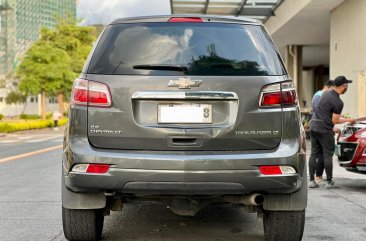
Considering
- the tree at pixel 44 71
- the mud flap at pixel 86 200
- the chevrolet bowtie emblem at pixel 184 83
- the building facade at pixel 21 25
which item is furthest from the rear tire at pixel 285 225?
the building facade at pixel 21 25

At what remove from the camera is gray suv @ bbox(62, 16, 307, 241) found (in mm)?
3695

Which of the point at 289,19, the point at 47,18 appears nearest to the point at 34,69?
the point at 289,19

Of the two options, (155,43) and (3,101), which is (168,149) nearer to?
(155,43)

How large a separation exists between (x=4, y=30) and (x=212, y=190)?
83.6m

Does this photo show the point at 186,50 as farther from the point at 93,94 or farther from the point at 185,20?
the point at 93,94

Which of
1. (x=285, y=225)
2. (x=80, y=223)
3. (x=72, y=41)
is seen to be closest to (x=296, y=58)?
(x=72, y=41)

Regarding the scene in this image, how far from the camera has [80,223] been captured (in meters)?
4.25

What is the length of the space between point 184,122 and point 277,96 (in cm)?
70

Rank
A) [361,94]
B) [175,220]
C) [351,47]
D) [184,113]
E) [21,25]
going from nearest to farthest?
[184,113], [175,220], [361,94], [351,47], [21,25]

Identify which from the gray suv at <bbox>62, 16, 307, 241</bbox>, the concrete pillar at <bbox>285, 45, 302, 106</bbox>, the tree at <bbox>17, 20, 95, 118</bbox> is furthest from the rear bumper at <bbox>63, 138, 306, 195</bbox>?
the tree at <bbox>17, 20, 95, 118</bbox>

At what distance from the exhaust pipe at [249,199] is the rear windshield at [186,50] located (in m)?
0.90

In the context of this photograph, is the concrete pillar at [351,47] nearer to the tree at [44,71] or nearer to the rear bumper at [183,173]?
the rear bumper at [183,173]

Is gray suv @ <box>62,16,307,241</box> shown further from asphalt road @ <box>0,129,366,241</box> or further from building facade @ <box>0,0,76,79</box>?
building facade @ <box>0,0,76,79</box>

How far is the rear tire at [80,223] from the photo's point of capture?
4223 millimetres
